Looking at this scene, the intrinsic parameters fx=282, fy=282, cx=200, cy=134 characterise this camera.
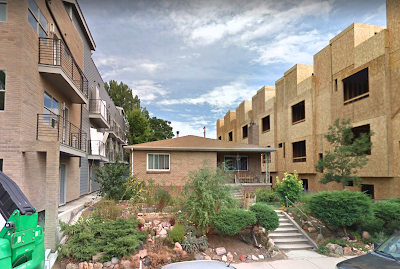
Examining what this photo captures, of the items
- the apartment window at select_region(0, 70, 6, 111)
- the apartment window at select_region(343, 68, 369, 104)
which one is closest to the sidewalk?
the apartment window at select_region(0, 70, 6, 111)

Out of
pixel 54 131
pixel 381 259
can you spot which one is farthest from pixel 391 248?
pixel 54 131

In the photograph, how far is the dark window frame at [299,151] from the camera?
85.2 ft

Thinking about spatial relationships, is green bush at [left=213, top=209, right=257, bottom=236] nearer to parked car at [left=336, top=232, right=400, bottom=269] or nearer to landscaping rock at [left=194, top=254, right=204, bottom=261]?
landscaping rock at [left=194, top=254, right=204, bottom=261]

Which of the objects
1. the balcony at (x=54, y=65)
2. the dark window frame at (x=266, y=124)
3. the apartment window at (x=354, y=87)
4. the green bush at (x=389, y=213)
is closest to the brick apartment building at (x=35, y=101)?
the balcony at (x=54, y=65)

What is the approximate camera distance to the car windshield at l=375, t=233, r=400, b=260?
5568 mm

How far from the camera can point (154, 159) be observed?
1884 cm

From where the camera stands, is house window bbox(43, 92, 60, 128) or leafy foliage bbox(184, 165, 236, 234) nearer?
leafy foliage bbox(184, 165, 236, 234)

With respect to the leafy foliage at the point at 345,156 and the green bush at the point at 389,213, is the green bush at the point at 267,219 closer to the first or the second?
the green bush at the point at 389,213

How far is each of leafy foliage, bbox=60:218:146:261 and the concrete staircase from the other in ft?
17.3

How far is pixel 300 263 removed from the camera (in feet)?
29.8

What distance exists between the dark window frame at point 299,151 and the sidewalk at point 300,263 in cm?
1669

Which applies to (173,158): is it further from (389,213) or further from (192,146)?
(389,213)

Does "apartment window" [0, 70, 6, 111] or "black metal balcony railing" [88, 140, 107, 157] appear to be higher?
"apartment window" [0, 70, 6, 111]

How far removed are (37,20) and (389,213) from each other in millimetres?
15486
